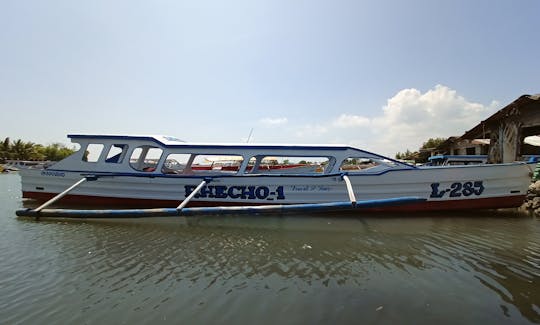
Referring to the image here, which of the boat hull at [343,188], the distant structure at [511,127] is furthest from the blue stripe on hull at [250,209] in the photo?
the distant structure at [511,127]

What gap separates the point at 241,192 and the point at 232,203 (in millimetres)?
499

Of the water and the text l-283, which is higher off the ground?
the text l-283

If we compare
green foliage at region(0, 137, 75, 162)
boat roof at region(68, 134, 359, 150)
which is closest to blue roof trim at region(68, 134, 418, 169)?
boat roof at region(68, 134, 359, 150)

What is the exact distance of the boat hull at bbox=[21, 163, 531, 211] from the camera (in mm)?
8867

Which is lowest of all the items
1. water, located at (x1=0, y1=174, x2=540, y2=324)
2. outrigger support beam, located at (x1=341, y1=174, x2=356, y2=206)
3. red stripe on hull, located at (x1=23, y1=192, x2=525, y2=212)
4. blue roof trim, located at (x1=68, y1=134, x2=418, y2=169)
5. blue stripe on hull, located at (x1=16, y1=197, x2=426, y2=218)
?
water, located at (x1=0, y1=174, x2=540, y2=324)

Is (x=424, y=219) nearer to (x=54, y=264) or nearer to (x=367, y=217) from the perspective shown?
(x=367, y=217)

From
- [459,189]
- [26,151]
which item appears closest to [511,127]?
[459,189]

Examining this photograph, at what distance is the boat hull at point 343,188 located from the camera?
887 centimetres

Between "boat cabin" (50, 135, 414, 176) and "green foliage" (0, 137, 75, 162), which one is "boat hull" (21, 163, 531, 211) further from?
"green foliage" (0, 137, 75, 162)

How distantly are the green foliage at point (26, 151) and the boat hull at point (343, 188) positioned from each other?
54.9m

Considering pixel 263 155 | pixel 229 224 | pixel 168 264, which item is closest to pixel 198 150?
pixel 263 155

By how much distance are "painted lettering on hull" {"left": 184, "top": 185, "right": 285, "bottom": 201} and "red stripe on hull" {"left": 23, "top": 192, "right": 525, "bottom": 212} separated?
24cm

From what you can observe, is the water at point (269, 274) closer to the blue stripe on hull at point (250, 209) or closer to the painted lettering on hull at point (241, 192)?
the blue stripe on hull at point (250, 209)

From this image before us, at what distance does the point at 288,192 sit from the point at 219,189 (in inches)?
89.5
